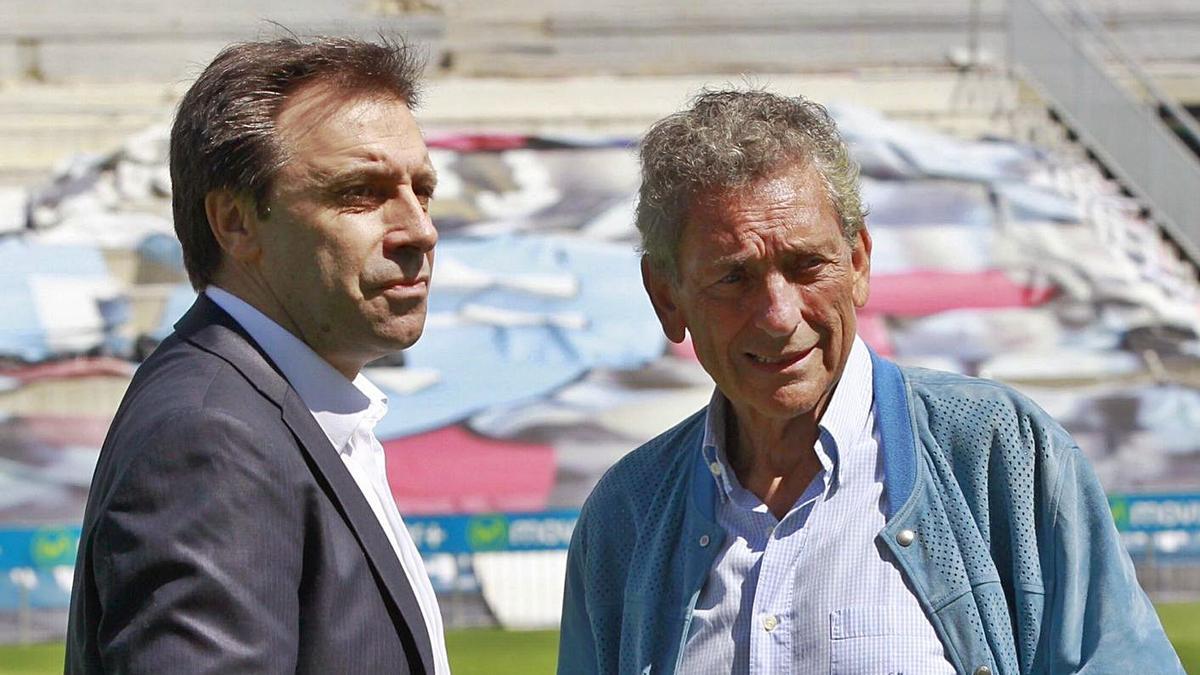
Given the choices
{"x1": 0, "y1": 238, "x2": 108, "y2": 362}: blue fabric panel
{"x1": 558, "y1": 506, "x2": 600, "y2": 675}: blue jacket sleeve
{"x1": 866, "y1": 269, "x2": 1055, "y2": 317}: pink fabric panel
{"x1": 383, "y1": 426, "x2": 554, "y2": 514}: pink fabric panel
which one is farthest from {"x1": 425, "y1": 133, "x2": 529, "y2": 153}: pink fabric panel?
{"x1": 558, "y1": 506, "x2": 600, "y2": 675}: blue jacket sleeve

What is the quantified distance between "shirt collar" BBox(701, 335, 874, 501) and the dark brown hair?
34.8 inches

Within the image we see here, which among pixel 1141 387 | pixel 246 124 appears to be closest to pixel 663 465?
pixel 246 124

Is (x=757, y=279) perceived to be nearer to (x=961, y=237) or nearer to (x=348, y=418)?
(x=348, y=418)

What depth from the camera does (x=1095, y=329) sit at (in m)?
15.2

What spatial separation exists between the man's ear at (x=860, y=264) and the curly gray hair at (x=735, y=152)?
0.03 m

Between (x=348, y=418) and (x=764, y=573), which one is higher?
(x=348, y=418)

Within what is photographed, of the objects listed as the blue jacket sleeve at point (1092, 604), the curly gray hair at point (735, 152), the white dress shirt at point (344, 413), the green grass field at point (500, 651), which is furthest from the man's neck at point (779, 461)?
the green grass field at point (500, 651)

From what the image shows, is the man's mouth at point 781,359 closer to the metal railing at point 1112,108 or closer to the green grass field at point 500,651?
the green grass field at point 500,651

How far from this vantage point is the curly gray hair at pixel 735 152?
290 cm

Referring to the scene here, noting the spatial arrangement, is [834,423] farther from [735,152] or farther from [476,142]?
[476,142]

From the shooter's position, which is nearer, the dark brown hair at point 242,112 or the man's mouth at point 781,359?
the dark brown hair at point 242,112

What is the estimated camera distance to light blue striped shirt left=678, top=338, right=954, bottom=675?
109 inches

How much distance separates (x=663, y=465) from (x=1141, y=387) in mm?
11807

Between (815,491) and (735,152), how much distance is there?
599 mm
